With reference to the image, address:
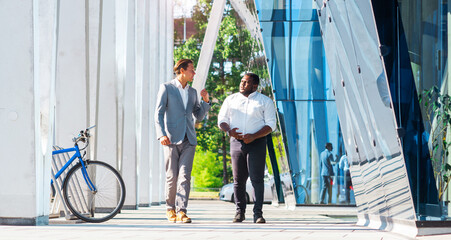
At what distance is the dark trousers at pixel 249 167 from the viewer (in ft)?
28.5

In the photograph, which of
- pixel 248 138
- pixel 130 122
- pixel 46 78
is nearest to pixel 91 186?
pixel 46 78

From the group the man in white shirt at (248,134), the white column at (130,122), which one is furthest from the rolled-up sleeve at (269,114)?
the white column at (130,122)

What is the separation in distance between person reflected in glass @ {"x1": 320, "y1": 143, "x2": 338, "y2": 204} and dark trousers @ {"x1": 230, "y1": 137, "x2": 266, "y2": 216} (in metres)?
6.62

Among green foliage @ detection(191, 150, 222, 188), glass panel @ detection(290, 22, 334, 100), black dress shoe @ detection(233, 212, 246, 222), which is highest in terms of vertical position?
glass panel @ detection(290, 22, 334, 100)

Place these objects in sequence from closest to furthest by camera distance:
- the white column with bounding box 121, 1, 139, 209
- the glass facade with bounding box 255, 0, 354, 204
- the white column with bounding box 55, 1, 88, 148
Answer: the white column with bounding box 55, 1, 88, 148, the white column with bounding box 121, 1, 139, 209, the glass facade with bounding box 255, 0, 354, 204

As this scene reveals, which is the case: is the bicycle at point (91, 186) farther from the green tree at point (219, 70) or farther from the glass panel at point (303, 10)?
the green tree at point (219, 70)

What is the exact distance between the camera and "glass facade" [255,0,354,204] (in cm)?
1595

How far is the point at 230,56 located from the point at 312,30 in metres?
25.7

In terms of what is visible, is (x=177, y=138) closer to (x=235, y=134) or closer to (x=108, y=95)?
(x=235, y=134)

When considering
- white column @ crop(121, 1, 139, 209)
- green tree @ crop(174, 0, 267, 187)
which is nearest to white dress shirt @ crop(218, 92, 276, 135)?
Result: white column @ crop(121, 1, 139, 209)

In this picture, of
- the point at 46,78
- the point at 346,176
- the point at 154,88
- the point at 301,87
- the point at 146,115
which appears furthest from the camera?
the point at 154,88

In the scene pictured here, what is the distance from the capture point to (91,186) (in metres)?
8.52

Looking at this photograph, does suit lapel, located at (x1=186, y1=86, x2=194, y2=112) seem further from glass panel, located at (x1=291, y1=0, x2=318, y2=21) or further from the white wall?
glass panel, located at (x1=291, y1=0, x2=318, y2=21)

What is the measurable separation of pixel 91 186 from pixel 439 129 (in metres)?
4.00
